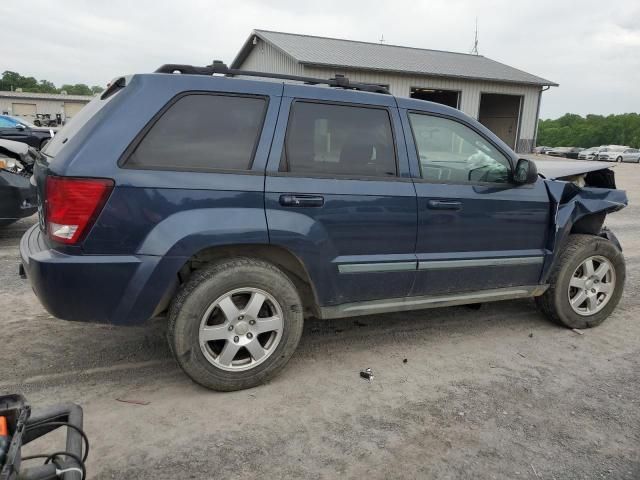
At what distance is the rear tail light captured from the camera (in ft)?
8.52

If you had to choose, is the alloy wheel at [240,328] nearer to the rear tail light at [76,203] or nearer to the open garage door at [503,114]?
the rear tail light at [76,203]

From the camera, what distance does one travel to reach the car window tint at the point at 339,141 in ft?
10.2

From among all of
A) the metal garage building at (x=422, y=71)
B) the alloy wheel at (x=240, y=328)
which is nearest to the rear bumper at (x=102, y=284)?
the alloy wheel at (x=240, y=328)

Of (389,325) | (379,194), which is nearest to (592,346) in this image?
(389,325)

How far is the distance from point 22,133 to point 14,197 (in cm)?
1007

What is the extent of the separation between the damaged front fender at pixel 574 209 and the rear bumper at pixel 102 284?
2.90 meters

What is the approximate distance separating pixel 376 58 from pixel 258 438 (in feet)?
72.3

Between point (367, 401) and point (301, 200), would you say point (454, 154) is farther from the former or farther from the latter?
point (367, 401)

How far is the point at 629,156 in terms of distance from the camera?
4312cm

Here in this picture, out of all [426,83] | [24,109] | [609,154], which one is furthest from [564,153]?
[24,109]

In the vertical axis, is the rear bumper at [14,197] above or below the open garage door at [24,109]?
below

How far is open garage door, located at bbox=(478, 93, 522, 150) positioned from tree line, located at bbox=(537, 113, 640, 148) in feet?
209

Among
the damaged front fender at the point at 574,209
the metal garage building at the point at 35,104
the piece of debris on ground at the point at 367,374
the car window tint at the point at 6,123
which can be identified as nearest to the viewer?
the piece of debris on ground at the point at 367,374

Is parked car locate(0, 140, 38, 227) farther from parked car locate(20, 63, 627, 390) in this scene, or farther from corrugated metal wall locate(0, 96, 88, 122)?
corrugated metal wall locate(0, 96, 88, 122)
